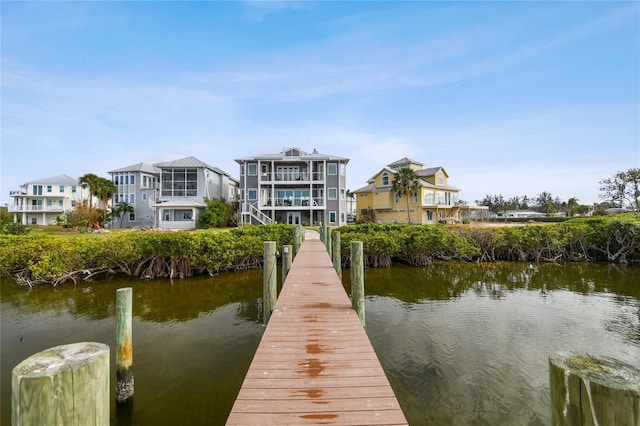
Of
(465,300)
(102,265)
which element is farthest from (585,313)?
(102,265)

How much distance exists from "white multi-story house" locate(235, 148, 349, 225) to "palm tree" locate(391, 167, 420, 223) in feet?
23.4

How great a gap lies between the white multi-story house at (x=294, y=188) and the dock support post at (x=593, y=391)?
34.2 metres

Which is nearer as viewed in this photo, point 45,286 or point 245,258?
point 45,286

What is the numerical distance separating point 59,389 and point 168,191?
40779 mm

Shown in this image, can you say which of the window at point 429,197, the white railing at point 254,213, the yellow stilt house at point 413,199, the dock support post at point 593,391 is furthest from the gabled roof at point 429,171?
the dock support post at point 593,391

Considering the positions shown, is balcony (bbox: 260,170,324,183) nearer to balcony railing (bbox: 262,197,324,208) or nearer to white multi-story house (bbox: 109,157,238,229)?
balcony railing (bbox: 262,197,324,208)

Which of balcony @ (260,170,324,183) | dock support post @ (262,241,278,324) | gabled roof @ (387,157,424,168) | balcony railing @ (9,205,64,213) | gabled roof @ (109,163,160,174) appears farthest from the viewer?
balcony railing @ (9,205,64,213)

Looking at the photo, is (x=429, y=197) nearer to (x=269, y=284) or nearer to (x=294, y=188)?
(x=294, y=188)

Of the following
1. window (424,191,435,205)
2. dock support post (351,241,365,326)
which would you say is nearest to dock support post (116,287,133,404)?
dock support post (351,241,365,326)

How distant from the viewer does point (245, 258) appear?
19078 millimetres

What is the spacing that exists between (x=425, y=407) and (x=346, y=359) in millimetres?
3388

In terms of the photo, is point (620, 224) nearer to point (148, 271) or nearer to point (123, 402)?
point (123, 402)

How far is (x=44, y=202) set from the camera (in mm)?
50312

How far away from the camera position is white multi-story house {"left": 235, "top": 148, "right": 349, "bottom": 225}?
36250 millimetres
